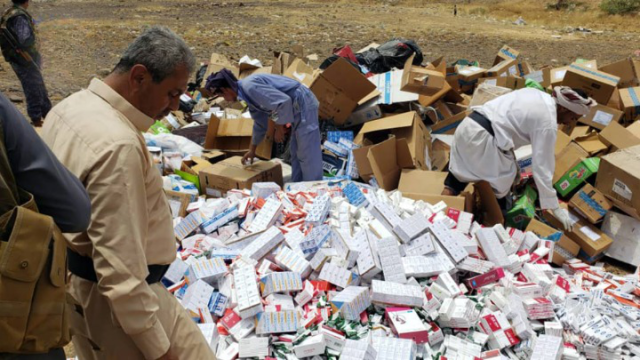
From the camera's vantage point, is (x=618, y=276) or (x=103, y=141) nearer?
(x=103, y=141)

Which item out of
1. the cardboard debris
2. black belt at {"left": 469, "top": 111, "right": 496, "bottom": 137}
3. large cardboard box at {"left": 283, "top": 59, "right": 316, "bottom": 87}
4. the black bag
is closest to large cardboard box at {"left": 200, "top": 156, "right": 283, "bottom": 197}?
the cardboard debris

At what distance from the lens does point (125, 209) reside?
1.30m

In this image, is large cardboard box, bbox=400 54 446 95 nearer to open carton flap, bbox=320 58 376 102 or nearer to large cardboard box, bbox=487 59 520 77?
open carton flap, bbox=320 58 376 102

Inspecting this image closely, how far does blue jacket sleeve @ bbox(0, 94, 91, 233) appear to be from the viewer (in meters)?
1.10

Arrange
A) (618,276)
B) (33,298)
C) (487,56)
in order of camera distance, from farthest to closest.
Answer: (487,56)
(618,276)
(33,298)

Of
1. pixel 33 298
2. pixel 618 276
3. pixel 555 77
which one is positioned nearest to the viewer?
pixel 33 298

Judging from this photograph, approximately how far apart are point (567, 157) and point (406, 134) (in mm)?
1541

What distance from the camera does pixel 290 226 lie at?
11.7 feet

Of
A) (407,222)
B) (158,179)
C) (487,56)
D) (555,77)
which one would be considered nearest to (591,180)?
(555,77)

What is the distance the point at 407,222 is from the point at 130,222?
7.64ft

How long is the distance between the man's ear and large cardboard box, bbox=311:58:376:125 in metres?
3.59

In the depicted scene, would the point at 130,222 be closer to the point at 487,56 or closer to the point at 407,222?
the point at 407,222

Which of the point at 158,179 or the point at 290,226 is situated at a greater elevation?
the point at 158,179

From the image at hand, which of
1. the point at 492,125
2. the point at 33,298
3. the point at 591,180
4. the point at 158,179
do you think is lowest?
the point at 591,180
